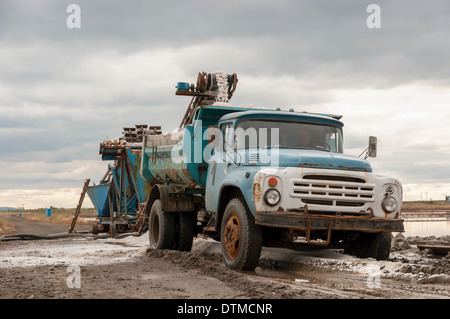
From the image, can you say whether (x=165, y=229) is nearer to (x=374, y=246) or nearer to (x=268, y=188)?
(x=268, y=188)

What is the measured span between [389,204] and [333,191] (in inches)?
44.1

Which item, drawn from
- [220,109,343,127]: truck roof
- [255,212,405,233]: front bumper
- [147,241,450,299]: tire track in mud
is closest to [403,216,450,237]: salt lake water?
[147,241,450,299]: tire track in mud

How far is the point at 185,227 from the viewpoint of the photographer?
488 inches

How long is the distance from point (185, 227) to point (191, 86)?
466 centimetres

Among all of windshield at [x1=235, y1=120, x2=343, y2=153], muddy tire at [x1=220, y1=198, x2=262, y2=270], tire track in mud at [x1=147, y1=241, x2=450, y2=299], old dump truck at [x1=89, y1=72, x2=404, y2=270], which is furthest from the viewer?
windshield at [x1=235, y1=120, x2=343, y2=153]

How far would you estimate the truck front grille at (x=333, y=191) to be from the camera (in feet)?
27.5

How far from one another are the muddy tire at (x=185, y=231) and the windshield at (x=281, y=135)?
3415 mm

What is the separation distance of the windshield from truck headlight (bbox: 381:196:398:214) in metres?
1.39

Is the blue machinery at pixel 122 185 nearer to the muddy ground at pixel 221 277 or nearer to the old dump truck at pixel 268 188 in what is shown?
the old dump truck at pixel 268 188

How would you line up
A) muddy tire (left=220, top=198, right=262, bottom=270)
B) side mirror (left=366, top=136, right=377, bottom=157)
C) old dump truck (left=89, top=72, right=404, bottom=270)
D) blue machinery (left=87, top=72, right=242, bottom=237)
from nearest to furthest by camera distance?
old dump truck (left=89, top=72, right=404, bottom=270)
muddy tire (left=220, top=198, right=262, bottom=270)
side mirror (left=366, top=136, right=377, bottom=157)
blue machinery (left=87, top=72, right=242, bottom=237)

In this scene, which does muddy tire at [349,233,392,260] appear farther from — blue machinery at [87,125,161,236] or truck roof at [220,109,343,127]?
blue machinery at [87,125,161,236]

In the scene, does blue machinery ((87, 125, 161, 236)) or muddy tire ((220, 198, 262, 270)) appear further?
blue machinery ((87, 125, 161, 236))

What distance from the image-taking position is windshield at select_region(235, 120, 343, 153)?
9477 mm
